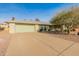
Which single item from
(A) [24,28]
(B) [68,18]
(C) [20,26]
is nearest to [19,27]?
(C) [20,26]

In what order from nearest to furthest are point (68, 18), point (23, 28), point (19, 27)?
point (68, 18), point (19, 27), point (23, 28)

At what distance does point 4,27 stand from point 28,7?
14.1 m

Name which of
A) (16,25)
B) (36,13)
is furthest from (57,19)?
(16,25)

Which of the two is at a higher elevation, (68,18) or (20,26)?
(68,18)

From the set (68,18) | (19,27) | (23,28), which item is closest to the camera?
(68,18)

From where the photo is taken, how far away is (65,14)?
16.4 metres

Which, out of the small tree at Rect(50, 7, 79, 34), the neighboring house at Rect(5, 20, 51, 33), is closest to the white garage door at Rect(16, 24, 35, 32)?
the neighboring house at Rect(5, 20, 51, 33)

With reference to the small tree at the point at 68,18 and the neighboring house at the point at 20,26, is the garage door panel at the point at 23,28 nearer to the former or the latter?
the neighboring house at the point at 20,26

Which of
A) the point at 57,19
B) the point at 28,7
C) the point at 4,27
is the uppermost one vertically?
the point at 28,7

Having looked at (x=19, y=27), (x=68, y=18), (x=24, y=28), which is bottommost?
(x=24, y=28)

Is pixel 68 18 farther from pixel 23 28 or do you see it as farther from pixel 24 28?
pixel 24 28

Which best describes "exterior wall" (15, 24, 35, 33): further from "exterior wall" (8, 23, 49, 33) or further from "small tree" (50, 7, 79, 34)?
"small tree" (50, 7, 79, 34)

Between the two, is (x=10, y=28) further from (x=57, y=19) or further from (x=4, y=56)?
(x=4, y=56)

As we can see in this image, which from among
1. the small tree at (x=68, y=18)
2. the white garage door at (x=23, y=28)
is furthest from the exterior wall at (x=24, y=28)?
the small tree at (x=68, y=18)
